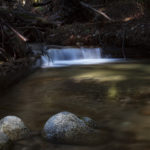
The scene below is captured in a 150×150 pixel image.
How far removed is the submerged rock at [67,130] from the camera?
3188 mm

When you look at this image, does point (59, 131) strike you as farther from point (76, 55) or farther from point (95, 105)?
point (76, 55)

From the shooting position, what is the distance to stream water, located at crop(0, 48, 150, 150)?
125 inches

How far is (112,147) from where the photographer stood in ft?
10.0

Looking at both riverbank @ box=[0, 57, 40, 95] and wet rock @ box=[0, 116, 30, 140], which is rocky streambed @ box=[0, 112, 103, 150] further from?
riverbank @ box=[0, 57, 40, 95]

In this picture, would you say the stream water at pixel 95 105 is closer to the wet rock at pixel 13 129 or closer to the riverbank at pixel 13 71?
the wet rock at pixel 13 129

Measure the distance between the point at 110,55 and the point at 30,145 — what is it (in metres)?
10.7

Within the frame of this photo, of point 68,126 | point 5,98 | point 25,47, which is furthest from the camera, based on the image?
point 25,47

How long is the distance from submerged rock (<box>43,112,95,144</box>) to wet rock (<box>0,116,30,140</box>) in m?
0.28

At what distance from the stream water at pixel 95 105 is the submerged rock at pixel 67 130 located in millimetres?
112

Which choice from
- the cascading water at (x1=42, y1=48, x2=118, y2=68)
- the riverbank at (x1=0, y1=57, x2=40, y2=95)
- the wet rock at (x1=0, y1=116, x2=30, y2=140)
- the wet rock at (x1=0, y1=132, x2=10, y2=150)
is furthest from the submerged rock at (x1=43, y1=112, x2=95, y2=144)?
the cascading water at (x1=42, y1=48, x2=118, y2=68)

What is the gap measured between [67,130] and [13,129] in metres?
0.69

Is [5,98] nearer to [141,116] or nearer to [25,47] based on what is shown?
[141,116]

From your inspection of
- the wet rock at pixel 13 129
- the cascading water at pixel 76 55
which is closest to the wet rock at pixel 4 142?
the wet rock at pixel 13 129

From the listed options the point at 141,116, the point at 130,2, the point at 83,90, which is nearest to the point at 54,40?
the point at 130,2
